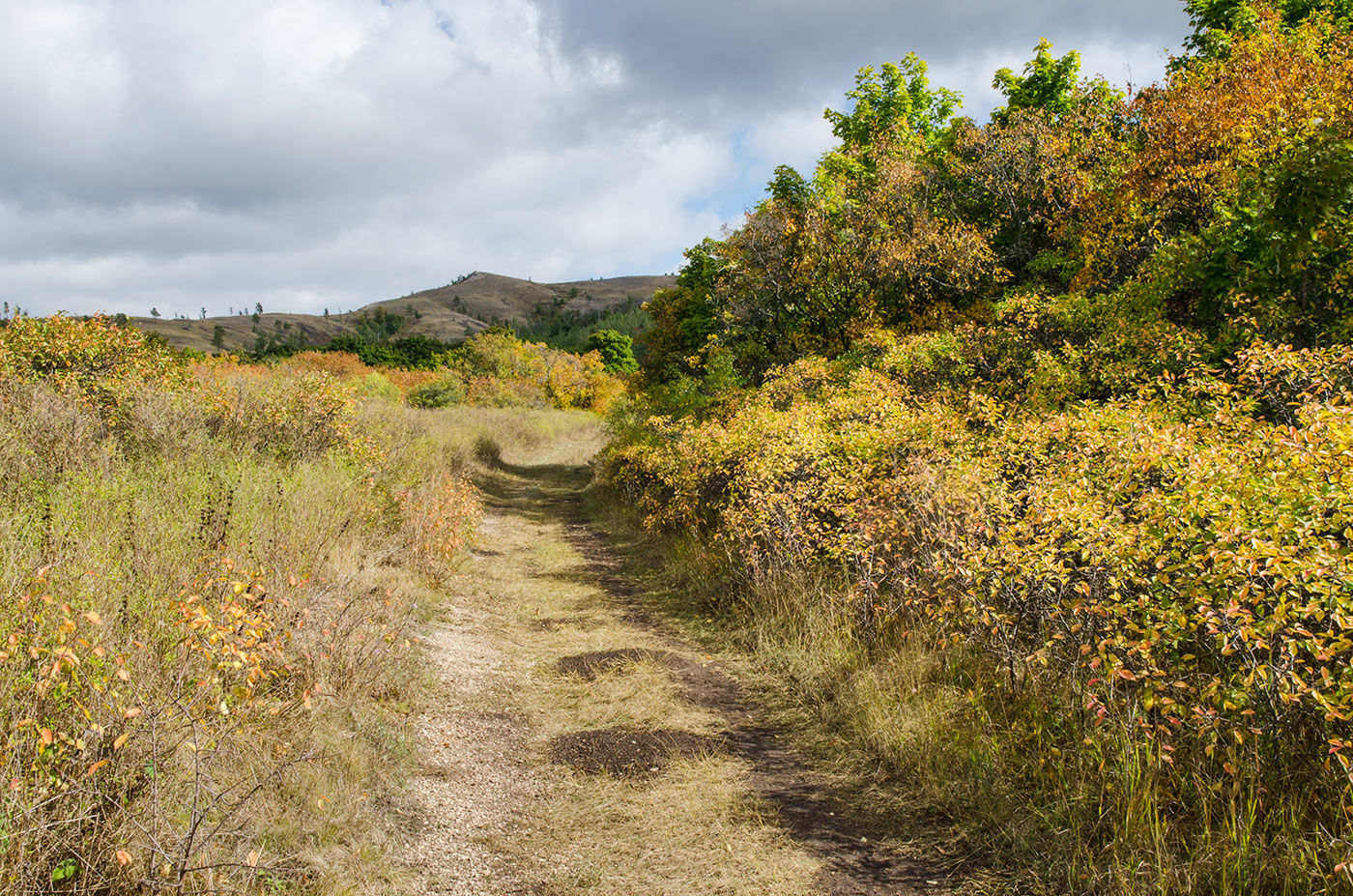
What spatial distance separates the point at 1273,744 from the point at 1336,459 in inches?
48.7

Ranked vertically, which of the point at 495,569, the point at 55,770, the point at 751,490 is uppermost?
the point at 751,490

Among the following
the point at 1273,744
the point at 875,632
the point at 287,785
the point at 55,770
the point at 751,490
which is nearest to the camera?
the point at 55,770

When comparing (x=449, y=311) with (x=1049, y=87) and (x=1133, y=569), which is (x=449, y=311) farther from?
(x=1133, y=569)

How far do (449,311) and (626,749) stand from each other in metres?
116

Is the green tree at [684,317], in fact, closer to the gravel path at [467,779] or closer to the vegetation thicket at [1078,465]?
the vegetation thicket at [1078,465]

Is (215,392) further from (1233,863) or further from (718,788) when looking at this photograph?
(1233,863)

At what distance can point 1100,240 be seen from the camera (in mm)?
11367

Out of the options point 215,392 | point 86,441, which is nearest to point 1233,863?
point 86,441

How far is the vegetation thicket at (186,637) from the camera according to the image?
8.57 ft

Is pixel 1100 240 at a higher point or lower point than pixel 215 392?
higher

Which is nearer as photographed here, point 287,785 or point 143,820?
point 143,820

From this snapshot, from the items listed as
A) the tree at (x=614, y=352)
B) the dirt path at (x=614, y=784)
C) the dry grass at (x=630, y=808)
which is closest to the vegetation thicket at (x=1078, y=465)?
the dirt path at (x=614, y=784)

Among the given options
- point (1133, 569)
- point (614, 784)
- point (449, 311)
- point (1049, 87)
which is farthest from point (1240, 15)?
point (449, 311)

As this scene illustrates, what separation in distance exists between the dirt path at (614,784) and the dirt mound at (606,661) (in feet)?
0.07
